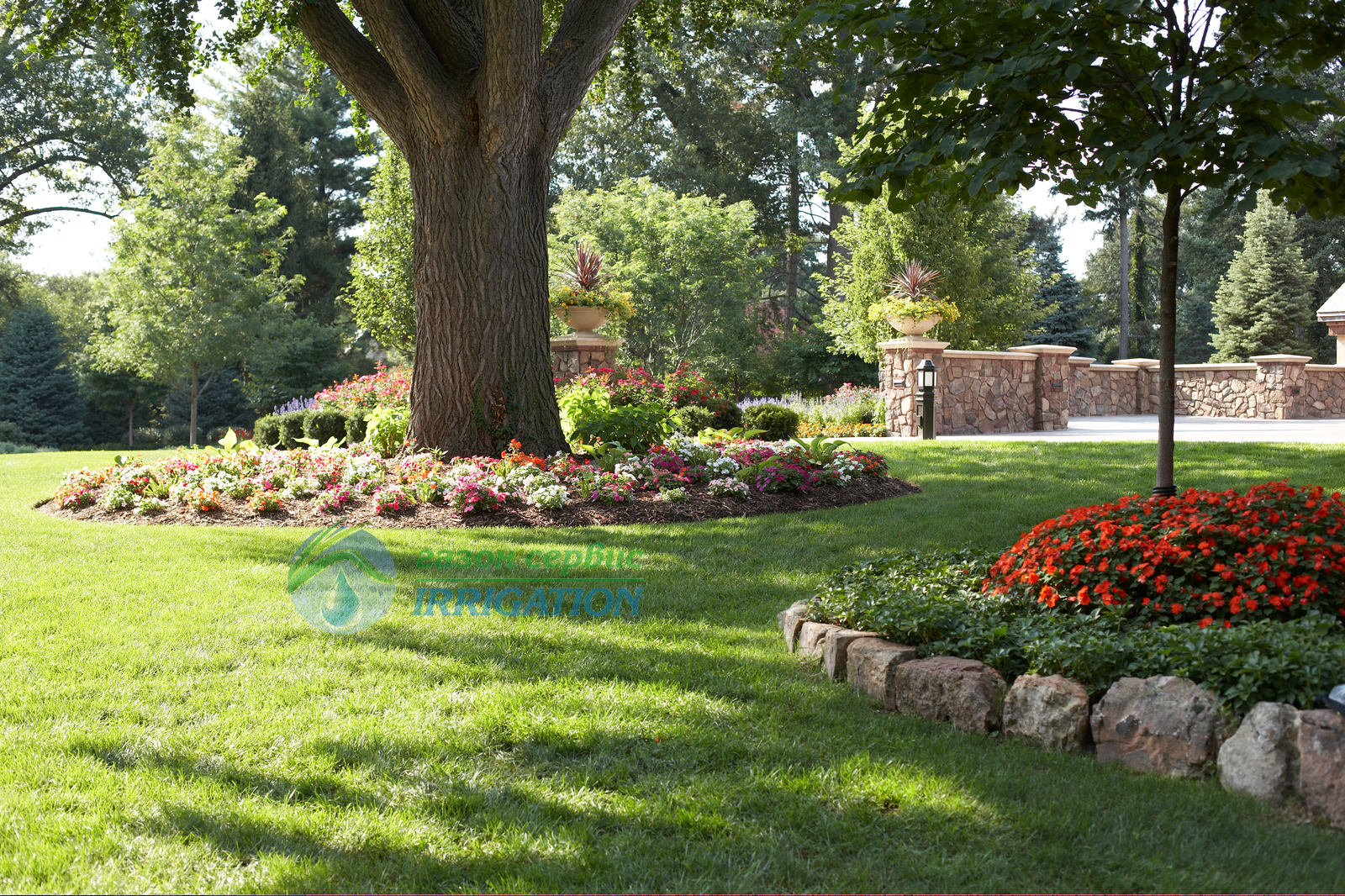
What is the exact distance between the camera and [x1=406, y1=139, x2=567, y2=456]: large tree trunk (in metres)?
7.71

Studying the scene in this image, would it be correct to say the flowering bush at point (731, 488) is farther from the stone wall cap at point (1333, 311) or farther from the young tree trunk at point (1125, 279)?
the young tree trunk at point (1125, 279)

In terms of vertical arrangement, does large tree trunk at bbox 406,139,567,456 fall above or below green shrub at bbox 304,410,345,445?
above

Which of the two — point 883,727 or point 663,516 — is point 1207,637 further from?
point 663,516

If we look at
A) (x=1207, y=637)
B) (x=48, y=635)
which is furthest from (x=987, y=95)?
(x=48, y=635)

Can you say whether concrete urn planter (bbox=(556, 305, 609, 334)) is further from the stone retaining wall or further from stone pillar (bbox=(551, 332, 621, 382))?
the stone retaining wall

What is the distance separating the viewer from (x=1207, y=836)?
7.18 feet

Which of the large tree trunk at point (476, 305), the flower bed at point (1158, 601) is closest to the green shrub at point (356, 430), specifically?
the large tree trunk at point (476, 305)

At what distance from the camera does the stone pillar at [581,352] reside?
39.8 ft

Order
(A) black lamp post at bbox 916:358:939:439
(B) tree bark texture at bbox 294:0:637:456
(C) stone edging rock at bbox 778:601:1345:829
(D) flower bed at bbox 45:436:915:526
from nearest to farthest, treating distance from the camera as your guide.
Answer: (C) stone edging rock at bbox 778:601:1345:829, (D) flower bed at bbox 45:436:915:526, (B) tree bark texture at bbox 294:0:637:456, (A) black lamp post at bbox 916:358:939:439

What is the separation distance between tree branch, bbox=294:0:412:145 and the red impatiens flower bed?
6612mm

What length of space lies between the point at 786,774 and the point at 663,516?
415 cm

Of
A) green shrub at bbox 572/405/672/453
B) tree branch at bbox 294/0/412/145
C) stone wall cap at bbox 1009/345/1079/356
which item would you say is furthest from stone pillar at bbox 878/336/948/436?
tree branch at bbox 294/0/412/145

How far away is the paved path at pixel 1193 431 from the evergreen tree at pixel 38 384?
24.8 m

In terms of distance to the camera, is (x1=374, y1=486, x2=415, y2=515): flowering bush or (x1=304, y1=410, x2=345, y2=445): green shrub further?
(x1=304, y1=410, x2=345, y2=445): green shrub
